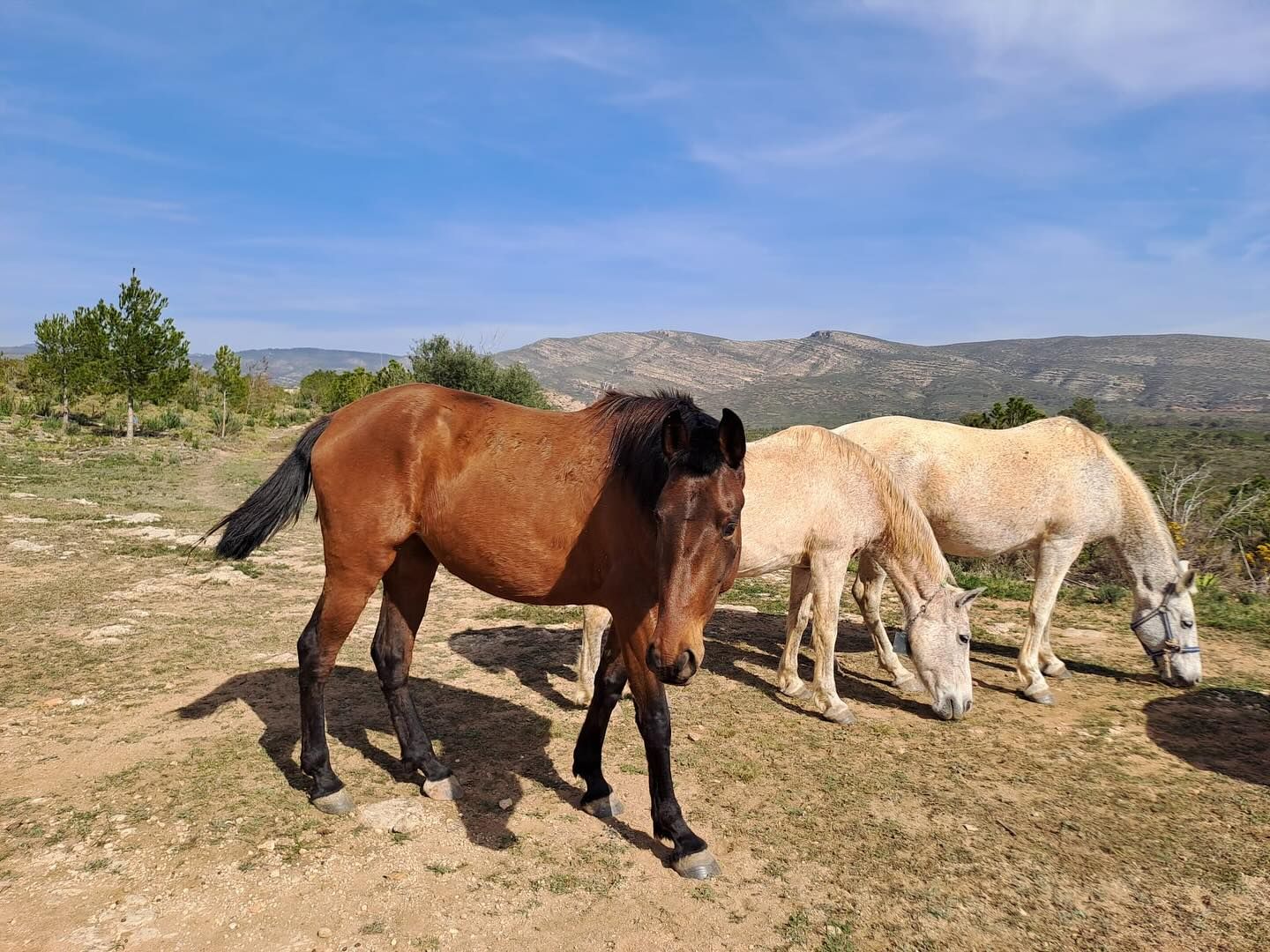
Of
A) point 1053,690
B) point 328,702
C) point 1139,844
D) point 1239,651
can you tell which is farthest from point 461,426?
point 1239,651

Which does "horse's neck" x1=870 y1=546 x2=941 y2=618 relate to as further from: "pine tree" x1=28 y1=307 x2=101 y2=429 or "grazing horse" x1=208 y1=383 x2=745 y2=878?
"pine tree" x1=28 y1=307 x2=101 y2=429

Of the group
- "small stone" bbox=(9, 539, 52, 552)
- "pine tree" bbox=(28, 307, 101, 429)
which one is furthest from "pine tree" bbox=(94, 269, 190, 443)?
"small stone" bbox=(9, 539, 52, 552)

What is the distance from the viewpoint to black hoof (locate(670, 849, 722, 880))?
11.3 ft

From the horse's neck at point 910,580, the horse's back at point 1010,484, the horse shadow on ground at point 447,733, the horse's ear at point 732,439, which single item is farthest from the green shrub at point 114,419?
the horse's ear at point 732,439

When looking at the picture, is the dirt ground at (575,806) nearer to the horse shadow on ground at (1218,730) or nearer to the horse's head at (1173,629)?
the horse shadow on ground at (1218,730)

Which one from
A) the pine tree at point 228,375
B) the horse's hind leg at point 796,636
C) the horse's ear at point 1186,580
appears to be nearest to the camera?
the horse's hind leg at point 796,636

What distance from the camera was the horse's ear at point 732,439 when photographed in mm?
2912

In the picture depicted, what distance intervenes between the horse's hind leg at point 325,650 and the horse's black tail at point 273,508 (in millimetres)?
695

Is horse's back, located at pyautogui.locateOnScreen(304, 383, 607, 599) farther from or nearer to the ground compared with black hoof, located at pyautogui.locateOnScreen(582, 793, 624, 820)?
farther from the ground

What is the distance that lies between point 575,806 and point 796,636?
8.65ft

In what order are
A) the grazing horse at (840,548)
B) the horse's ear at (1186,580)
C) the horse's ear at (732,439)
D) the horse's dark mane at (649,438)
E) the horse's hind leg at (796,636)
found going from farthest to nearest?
1. the horse's ear at (1186,580)
2. the horse's hind leg at (796,636)
3. the grazing horse at (840,548)
4. the horse's dark mane at (649,438)
5. the horse's ear at (732,439)

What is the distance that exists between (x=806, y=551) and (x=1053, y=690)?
2.78 meters

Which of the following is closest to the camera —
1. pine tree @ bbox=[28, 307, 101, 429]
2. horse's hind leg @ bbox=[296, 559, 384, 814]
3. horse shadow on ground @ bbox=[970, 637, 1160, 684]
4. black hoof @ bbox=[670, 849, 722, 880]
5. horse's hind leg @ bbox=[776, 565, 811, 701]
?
black hoof @ bbox=[670, 849, 722, 880]

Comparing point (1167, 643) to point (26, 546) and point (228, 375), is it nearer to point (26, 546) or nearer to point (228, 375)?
point (26, 546)
